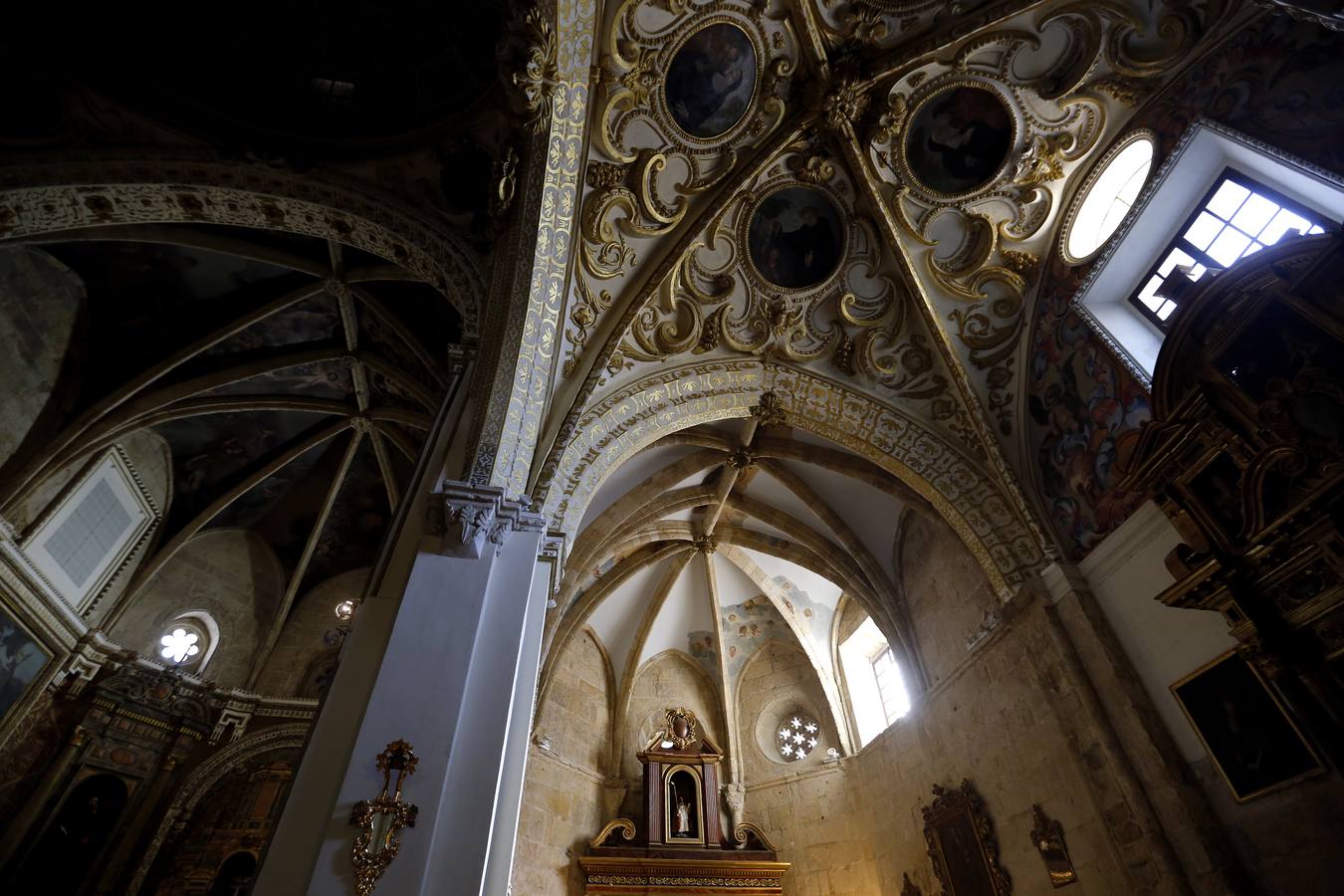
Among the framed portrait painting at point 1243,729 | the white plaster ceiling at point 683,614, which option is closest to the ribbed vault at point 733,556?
the white plaster ceiling at point 683,614

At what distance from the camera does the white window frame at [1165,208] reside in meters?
5.05

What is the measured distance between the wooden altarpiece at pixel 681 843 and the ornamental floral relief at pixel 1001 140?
881cm

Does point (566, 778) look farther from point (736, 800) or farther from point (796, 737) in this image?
point (796, 737)

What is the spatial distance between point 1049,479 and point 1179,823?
3.62 m

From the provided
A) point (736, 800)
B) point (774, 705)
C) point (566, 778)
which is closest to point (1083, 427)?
point (774, 705)

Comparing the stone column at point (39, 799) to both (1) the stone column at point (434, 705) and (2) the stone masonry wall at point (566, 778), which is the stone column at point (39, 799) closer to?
(2) the stone masonry wall at point (566, 778)

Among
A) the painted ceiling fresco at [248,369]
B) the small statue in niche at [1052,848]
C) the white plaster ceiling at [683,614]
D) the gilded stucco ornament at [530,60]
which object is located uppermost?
the painted ceiling fresco at [248,369]

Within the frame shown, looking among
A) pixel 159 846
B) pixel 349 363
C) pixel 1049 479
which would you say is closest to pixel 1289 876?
pixel 1049 479

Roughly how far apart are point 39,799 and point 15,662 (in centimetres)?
217

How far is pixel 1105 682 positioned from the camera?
20.4ft

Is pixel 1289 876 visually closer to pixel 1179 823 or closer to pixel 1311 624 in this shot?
pixel 1179 823

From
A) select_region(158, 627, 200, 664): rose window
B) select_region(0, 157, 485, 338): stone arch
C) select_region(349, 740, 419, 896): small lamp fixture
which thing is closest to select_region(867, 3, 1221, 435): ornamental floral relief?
select_region(0, 157, 485, 338): stone arch

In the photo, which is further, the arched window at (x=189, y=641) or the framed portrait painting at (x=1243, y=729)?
the arched window at (x=189, y=641)

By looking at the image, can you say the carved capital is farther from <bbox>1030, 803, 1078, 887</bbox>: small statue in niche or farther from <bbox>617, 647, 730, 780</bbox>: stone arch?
<bbox>617, 647, 730, 780</bbox>: stone arch
